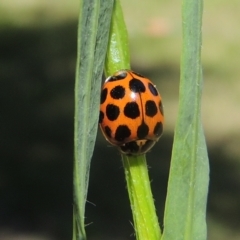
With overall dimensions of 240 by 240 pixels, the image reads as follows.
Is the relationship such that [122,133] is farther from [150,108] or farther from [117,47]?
[117,47]

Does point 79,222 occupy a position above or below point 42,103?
above

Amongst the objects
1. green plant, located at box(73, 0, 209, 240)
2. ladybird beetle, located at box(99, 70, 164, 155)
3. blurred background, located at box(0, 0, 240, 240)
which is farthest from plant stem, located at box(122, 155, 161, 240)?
blurred background, located at box(0, 0, 240, 240)

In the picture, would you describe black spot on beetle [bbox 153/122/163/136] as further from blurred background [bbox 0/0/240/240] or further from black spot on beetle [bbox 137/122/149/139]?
blurred background [bbox 0/0/240/240]

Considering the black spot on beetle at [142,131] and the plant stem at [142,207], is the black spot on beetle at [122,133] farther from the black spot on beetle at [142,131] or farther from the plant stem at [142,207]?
the plant stem at [142,207]

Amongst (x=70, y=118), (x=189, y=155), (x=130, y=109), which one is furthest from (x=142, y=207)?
(x=70, y=118)

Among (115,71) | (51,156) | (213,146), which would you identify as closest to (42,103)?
(51,156)

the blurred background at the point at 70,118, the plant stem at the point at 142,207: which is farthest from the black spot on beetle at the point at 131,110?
the blurred background at the point at 70,118

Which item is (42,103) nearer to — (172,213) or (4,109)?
(4,109)
